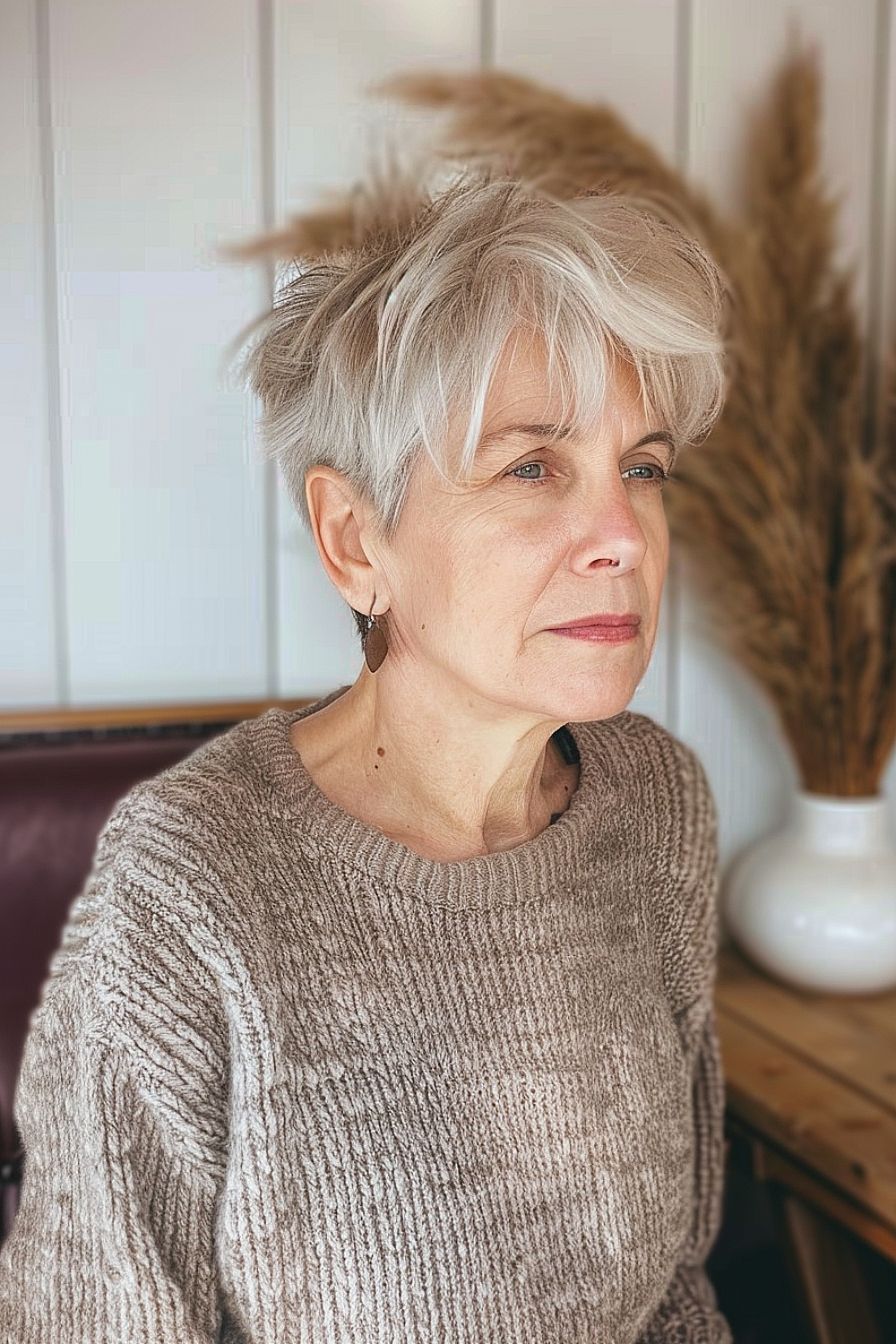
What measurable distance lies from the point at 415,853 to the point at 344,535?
0.85 feet

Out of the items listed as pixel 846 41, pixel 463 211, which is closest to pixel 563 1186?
pixel 463 211

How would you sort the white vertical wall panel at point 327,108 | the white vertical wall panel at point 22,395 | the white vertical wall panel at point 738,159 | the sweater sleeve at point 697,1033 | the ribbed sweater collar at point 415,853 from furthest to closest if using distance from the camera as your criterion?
the white vertical wall panel at point 738,159, the white vertical wall panel at point 327,108, the white vertical wall panel at point 22,395, the sweater sleeve at point 697,1033, the ribbed sweater collar at point 415,853

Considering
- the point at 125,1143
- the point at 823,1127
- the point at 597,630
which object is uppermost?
the point at 597,630

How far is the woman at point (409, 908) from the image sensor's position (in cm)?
93

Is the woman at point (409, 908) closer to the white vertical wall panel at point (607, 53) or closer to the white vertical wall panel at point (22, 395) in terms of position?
the white vertical wall panel at point (22, 395)

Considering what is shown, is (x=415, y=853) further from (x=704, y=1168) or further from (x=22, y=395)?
(x=22, y=395)

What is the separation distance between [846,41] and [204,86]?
0.96 metres

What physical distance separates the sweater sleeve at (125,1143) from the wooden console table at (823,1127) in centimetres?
73

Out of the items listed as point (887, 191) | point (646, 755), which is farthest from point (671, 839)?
point (887, 191)

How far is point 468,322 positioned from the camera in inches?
36.3

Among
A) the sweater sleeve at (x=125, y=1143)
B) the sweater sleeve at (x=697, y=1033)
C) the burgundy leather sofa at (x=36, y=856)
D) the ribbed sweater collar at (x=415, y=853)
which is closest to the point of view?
the sweater sleeve at (x=125, y=1143)

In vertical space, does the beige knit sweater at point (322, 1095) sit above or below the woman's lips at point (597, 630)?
below

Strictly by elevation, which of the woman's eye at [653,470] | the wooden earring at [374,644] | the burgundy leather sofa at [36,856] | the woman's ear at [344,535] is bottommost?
the burgundy leather sofa at [36,856]

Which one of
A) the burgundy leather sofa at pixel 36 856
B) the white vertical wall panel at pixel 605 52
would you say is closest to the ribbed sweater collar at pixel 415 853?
the burgundy leather sofa at pixel 36 856
